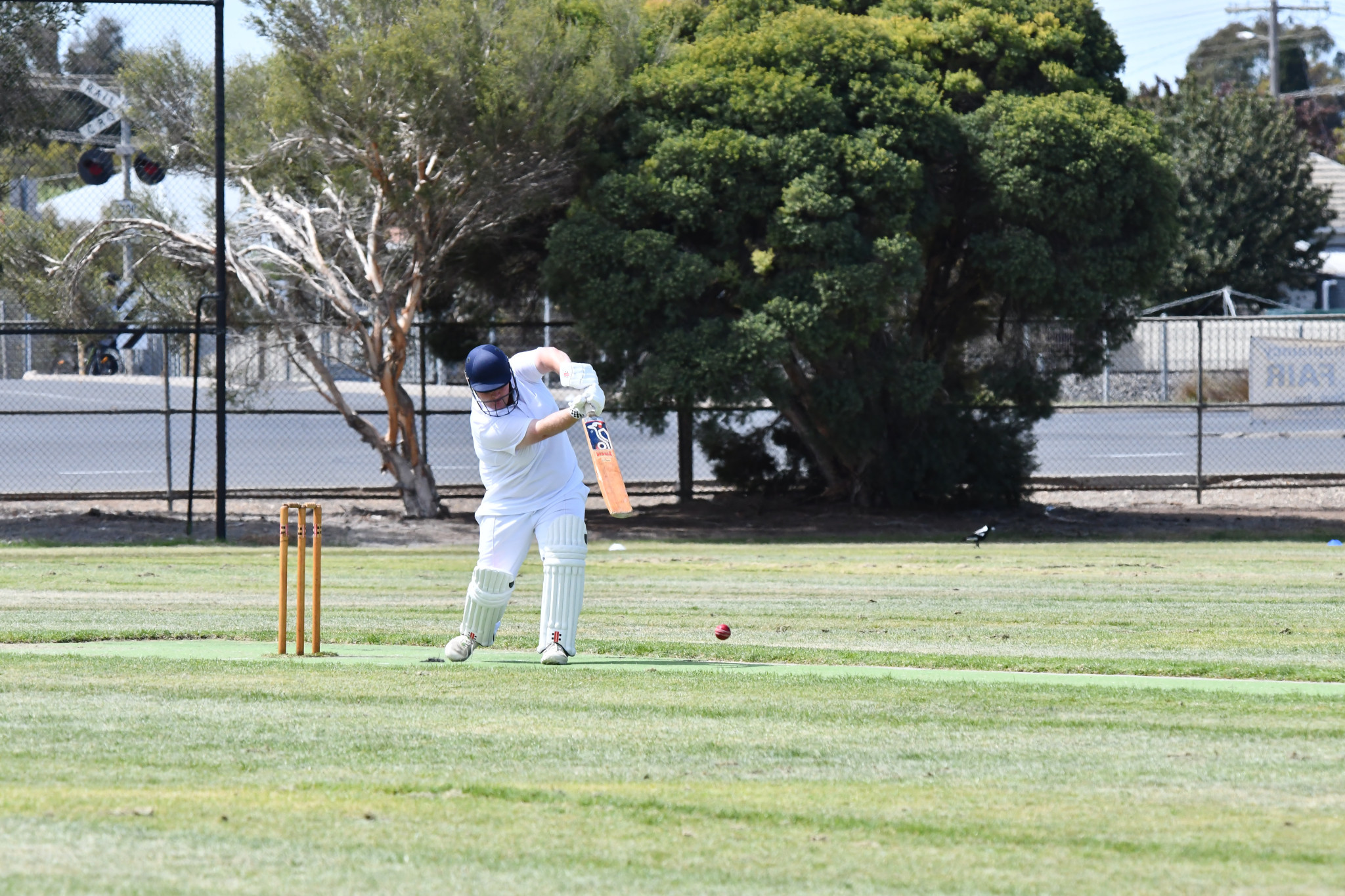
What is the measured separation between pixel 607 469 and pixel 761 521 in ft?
42.3

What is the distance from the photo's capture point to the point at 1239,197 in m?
48.4

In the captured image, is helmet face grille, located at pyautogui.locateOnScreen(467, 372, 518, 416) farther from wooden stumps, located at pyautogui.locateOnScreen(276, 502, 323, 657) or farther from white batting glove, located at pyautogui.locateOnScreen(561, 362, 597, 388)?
wooden stumps, located at pyautogui.locateOnScreen(276, 502, 323, 657)

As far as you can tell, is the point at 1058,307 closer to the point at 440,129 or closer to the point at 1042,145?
the point at 1042,145

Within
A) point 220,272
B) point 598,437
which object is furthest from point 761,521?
point 598,437

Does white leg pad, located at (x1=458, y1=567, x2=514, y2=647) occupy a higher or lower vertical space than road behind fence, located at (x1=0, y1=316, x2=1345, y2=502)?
lower

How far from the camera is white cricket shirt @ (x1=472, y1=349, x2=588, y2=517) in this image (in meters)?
8.98

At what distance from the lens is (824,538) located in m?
20.0

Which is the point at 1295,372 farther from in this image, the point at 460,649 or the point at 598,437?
the point at 460,649

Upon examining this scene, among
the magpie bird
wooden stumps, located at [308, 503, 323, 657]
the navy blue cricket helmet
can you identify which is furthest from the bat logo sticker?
the magpie bird

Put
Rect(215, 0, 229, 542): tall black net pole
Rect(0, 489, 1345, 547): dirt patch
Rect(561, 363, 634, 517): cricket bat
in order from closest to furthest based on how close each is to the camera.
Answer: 1. Rect(561, 363, 634, 517): cricket bat
2. Rect(215, 0, 229, 542): tall black net pole
3. Rect(0, 489, 1345, 547): dirt patch

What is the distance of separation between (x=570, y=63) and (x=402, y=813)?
16.2 m

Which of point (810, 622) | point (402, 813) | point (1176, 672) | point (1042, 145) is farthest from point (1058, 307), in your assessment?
point (402, 813)

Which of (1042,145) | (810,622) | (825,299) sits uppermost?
(1042,145)

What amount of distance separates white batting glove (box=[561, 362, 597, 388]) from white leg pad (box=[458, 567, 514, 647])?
120 centimetres
